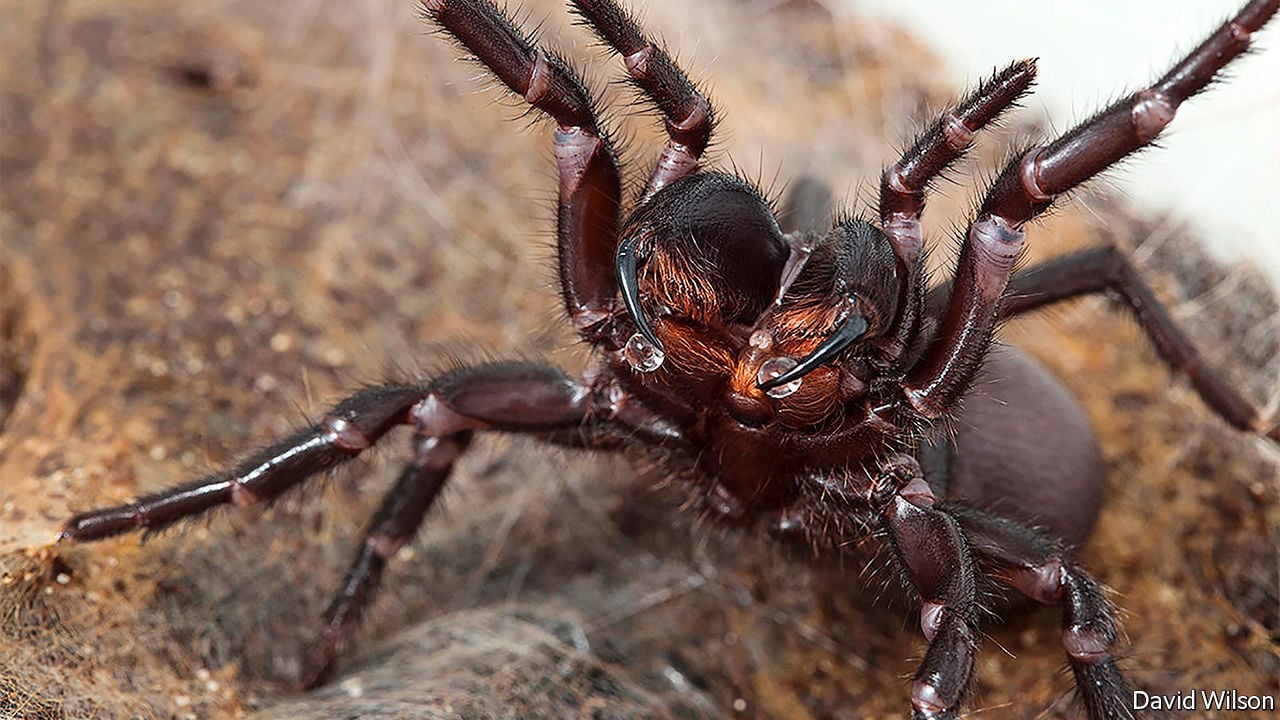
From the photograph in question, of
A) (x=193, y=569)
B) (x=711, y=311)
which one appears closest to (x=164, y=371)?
(x=193, y=569)

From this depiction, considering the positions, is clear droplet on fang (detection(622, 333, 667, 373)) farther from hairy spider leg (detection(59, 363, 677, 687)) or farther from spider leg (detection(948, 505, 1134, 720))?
spider leg (detection(948, 505, 1134, 720))

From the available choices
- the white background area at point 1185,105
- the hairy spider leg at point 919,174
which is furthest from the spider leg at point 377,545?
the white background area at point 1185,105

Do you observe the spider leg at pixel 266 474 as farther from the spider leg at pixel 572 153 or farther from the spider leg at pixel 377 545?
the spider leg at pixel 572 153

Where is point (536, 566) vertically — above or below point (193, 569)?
above

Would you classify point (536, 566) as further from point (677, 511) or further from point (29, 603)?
point (29, 603)

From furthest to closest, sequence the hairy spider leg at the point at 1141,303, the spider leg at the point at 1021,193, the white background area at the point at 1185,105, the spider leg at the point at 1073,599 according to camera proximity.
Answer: the white background area at the point at 1185,105 → the hairy spider leg at the point at 1141,303 → the spider leg at the point at 1073,599 → the spider leg at the point at 1021,193

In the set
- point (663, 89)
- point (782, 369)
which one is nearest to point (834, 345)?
point (782, 369)
